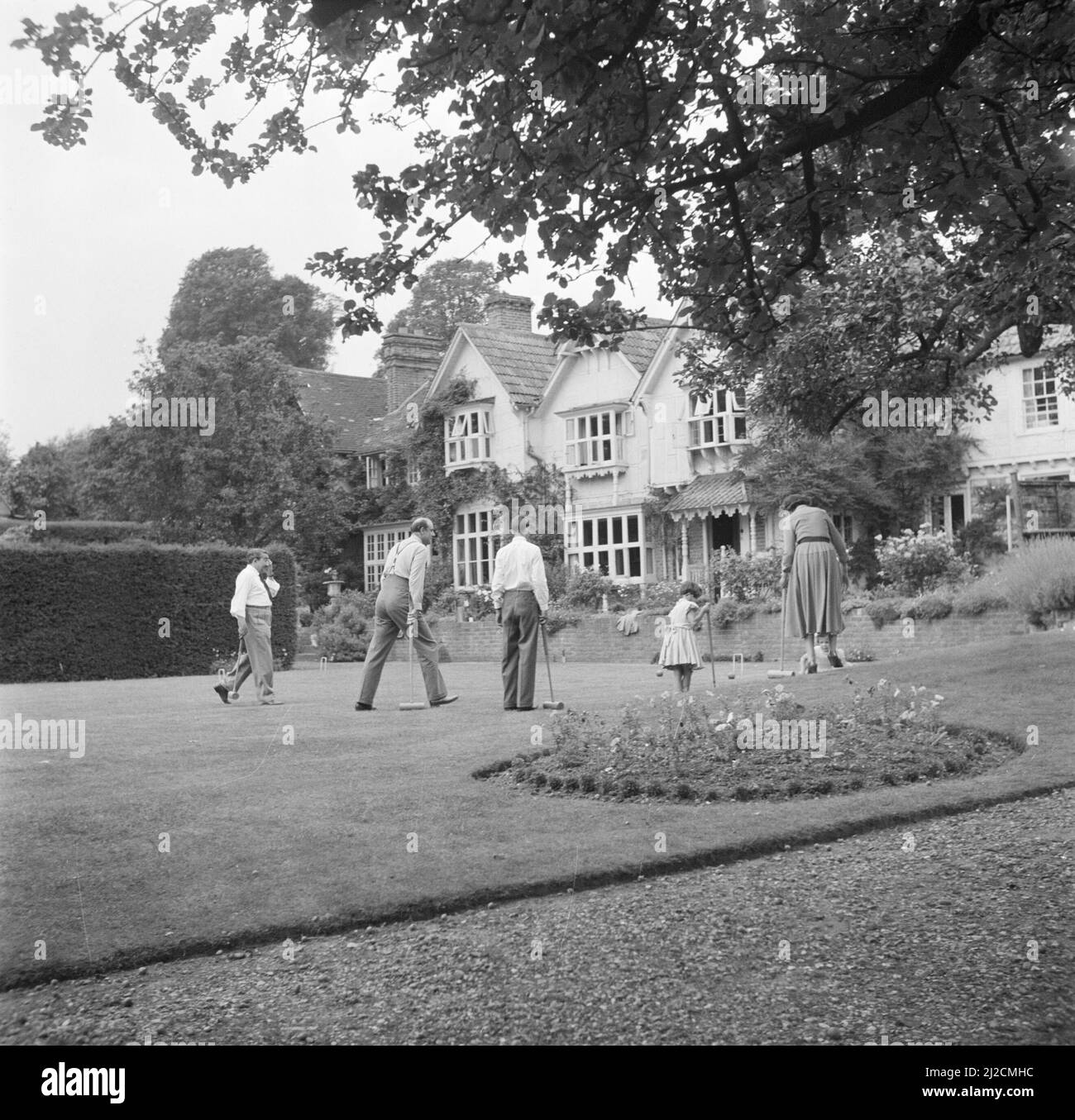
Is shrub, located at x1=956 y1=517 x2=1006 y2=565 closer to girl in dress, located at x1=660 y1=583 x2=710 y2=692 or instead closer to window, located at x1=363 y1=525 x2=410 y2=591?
girl in dress, located at x1=660 y1=583 x2=710 y2=692

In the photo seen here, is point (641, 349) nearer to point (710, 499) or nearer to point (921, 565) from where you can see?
point (710, 499)

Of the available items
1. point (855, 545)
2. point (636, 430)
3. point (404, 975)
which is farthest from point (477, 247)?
point (636, 430)

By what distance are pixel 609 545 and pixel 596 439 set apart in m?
3.64

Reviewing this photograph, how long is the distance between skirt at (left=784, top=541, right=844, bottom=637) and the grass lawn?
3.05m

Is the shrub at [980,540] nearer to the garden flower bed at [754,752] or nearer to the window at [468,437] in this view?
the window at [468,437]

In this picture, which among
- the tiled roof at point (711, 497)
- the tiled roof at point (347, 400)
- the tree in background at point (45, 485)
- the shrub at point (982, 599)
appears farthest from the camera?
the tiled roof at point (347, 400)

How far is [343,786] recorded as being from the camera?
343 inches

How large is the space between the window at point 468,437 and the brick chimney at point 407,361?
589 cm

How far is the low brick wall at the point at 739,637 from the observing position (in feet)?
75.7

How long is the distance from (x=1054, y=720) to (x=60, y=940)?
27.6ft

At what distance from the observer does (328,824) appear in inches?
296

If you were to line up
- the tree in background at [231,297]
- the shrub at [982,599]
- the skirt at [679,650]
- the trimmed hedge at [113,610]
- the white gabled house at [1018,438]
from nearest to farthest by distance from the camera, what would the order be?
1. the skirt at [679,650]
2. the shrub at [982,599]
3. the trimmed hedge at [113,610]
4. the white gabled house at [1018,438]
5. the tree in background at [231,297]

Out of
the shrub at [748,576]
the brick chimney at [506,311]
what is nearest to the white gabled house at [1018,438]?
the shrub at [748,576]

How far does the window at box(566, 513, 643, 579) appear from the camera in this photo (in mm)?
41531
